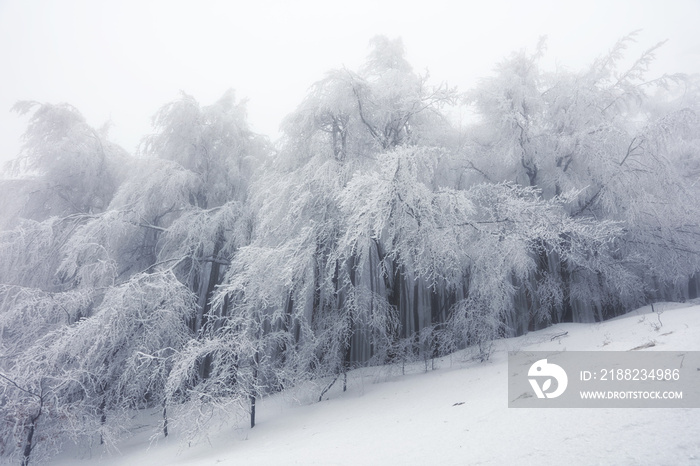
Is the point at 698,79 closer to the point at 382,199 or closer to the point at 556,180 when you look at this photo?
the point at 556,180

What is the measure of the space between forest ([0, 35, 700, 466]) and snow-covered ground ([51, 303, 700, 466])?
49 cm

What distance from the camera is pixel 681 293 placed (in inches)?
426

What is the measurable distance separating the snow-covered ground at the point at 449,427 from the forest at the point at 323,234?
489mm

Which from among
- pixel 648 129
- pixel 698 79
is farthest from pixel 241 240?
pixel 698 79

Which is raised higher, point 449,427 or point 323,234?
point 323,234

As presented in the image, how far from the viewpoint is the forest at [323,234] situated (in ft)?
18.1

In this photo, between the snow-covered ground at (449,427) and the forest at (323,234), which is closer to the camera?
the snow-covered ground at (449,427)

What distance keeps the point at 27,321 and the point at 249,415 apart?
460 centimetres

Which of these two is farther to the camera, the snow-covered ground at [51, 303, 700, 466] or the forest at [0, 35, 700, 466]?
the forest at [0, 35, 700, 466]

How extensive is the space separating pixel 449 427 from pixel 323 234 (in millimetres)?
3865

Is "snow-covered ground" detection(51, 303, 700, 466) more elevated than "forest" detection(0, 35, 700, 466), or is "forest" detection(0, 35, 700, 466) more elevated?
"forest" detection(0, 35, 700, 466)

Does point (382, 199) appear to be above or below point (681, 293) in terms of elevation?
above

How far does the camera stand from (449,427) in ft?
11.0

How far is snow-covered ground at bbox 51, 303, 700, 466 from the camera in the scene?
2199 mm
